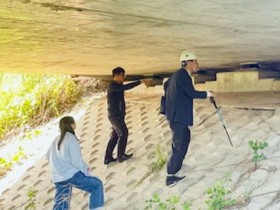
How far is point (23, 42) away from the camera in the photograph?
172 inches

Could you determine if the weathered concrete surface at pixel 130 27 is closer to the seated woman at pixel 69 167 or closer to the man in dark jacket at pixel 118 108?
the man in dark jacket at pixel 118 108

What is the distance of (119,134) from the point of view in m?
6.80

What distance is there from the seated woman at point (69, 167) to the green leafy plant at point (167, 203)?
62cm

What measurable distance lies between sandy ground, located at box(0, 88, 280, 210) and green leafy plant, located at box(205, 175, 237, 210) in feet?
0.22

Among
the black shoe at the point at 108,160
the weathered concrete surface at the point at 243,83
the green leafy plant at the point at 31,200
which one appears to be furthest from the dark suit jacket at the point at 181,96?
the weathered concrete surface at the point at 243,83

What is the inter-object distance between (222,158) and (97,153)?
8.85ft

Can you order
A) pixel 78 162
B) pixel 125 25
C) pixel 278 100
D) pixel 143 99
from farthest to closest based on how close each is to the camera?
1. pixel 143 99
2. pixel 278 100
3. pixel 78 162
4. pixel 125 25

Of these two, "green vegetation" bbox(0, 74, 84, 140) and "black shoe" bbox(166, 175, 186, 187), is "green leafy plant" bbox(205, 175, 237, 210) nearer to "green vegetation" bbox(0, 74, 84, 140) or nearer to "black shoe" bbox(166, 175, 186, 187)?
"black shoe" bbox(166, 175, 186, 187)

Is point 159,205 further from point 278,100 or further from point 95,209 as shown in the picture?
point 278,100

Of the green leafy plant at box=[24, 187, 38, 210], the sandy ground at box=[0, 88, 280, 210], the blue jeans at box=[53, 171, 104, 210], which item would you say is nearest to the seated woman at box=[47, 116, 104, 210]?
the blue jeans at box=[53, 171, 104, 210]

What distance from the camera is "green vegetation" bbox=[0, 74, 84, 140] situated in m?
11.9

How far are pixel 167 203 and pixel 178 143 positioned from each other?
729mm

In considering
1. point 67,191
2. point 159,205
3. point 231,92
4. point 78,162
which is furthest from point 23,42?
point 231,92

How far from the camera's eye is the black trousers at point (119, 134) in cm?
675
